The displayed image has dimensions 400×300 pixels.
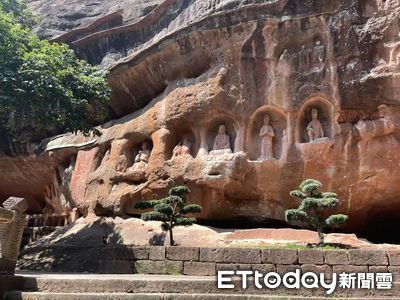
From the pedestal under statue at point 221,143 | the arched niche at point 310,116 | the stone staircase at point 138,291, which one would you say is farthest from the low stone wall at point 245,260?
the arched niche at point 310,116

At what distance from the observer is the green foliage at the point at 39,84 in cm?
1373

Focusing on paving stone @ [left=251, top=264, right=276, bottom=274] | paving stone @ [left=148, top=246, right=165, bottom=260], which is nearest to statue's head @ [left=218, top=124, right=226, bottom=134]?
paving stone @ [left=148, top=246, right=165, bottom=260]

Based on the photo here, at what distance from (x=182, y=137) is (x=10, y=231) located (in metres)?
8.95

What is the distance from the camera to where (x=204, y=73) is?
16109mm

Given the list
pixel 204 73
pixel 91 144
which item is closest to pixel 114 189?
pixel 91 144

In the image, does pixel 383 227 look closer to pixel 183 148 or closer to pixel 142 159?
pixel 183 148

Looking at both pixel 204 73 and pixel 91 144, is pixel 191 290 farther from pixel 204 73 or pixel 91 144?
pixel 91 144

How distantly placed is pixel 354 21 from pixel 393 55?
1837mm

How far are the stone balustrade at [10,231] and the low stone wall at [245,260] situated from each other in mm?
3190

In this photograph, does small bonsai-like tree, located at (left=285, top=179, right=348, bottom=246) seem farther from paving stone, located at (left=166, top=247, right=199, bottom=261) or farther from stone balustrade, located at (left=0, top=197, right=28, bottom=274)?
stone balustrade, located at (left=0, top=197, right=28, bottom=274)

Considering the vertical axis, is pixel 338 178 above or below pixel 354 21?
below

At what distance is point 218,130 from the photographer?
15922mm

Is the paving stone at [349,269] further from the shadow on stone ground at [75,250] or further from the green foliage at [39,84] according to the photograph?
the green foliage at [39,84]

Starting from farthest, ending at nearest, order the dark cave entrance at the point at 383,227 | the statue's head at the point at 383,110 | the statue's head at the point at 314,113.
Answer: the dark cave entrance at the point at 383,227 < the statue's head at the point at 314,113 < the statue's head at the point at 383,110
